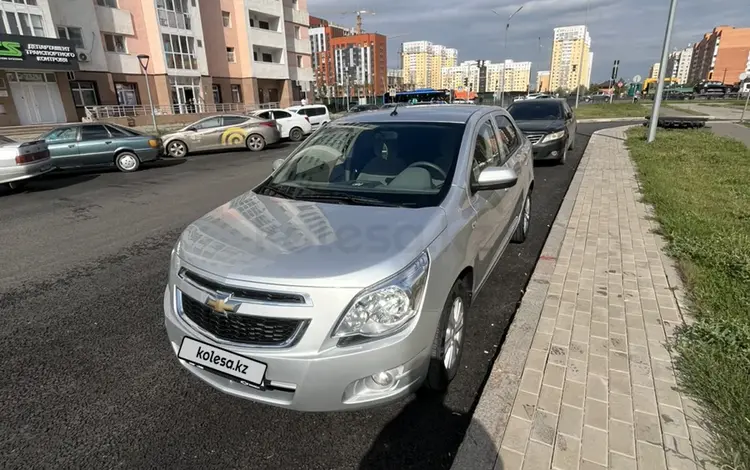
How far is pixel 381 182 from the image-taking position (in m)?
3.04

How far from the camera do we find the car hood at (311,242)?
1.98 m

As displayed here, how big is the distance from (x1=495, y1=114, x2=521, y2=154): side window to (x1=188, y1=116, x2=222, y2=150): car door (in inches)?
551

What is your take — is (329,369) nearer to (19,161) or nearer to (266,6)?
(19,161)

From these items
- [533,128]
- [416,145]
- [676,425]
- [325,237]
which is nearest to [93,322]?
[325,237]

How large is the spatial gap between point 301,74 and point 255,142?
2942 cm

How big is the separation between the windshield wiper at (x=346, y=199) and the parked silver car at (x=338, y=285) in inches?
0.5

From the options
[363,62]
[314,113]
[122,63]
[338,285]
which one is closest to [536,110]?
[338,285]

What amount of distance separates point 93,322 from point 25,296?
46.9 inches

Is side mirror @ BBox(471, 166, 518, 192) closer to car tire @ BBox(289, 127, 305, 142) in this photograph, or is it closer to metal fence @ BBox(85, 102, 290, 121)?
car tire @ BBox(289, 127, 305, 142)

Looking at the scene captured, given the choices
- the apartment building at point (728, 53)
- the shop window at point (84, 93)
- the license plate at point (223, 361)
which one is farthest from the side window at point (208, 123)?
the apartment building at point (728, 53)

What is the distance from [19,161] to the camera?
29.6 feet

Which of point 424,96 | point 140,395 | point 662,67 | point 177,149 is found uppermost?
point 662,67

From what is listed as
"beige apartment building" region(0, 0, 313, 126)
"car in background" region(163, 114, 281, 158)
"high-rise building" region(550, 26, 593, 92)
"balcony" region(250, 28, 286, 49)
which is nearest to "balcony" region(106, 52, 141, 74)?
"beige apartment building" region(0, 0, 313, 126)

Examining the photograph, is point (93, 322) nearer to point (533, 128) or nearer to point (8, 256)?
point (8, 256)
